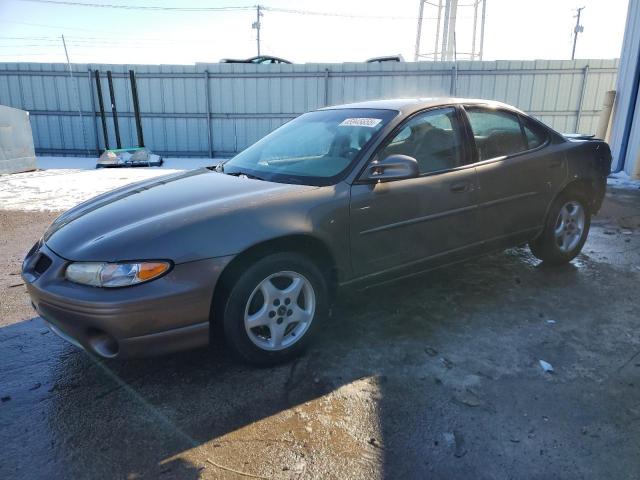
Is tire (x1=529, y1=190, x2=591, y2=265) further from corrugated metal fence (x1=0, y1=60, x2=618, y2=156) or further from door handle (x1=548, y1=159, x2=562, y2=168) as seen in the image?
corrugated metal fence (x1=0, y1=60, x2=618, y2=156)

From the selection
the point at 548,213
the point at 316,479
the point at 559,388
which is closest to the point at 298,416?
the point at 316,479

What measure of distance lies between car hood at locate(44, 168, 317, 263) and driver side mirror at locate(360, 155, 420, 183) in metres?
0.42

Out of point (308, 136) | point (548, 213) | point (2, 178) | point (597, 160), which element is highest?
point (308, 136)

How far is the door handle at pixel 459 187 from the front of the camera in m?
3.45

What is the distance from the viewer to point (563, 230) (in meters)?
4.41

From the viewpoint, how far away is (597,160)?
451 cm

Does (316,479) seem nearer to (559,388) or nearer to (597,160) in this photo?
(559,388)

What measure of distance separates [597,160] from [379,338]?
2.98 m

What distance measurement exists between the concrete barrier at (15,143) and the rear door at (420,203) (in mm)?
10700

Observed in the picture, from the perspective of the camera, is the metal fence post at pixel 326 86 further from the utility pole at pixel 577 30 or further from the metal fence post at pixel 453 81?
the utility pole at pixel 577 30

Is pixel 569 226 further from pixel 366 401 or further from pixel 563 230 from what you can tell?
pixel 366 401

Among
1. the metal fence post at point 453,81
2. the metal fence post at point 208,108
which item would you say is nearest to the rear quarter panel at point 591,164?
the metal fence post at point 453,81

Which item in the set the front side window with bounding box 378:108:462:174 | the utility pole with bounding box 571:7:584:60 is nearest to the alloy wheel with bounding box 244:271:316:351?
the front side window with bounding box 378:108:462:174

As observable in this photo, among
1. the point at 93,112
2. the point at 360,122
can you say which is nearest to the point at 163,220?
the point at 360,122
